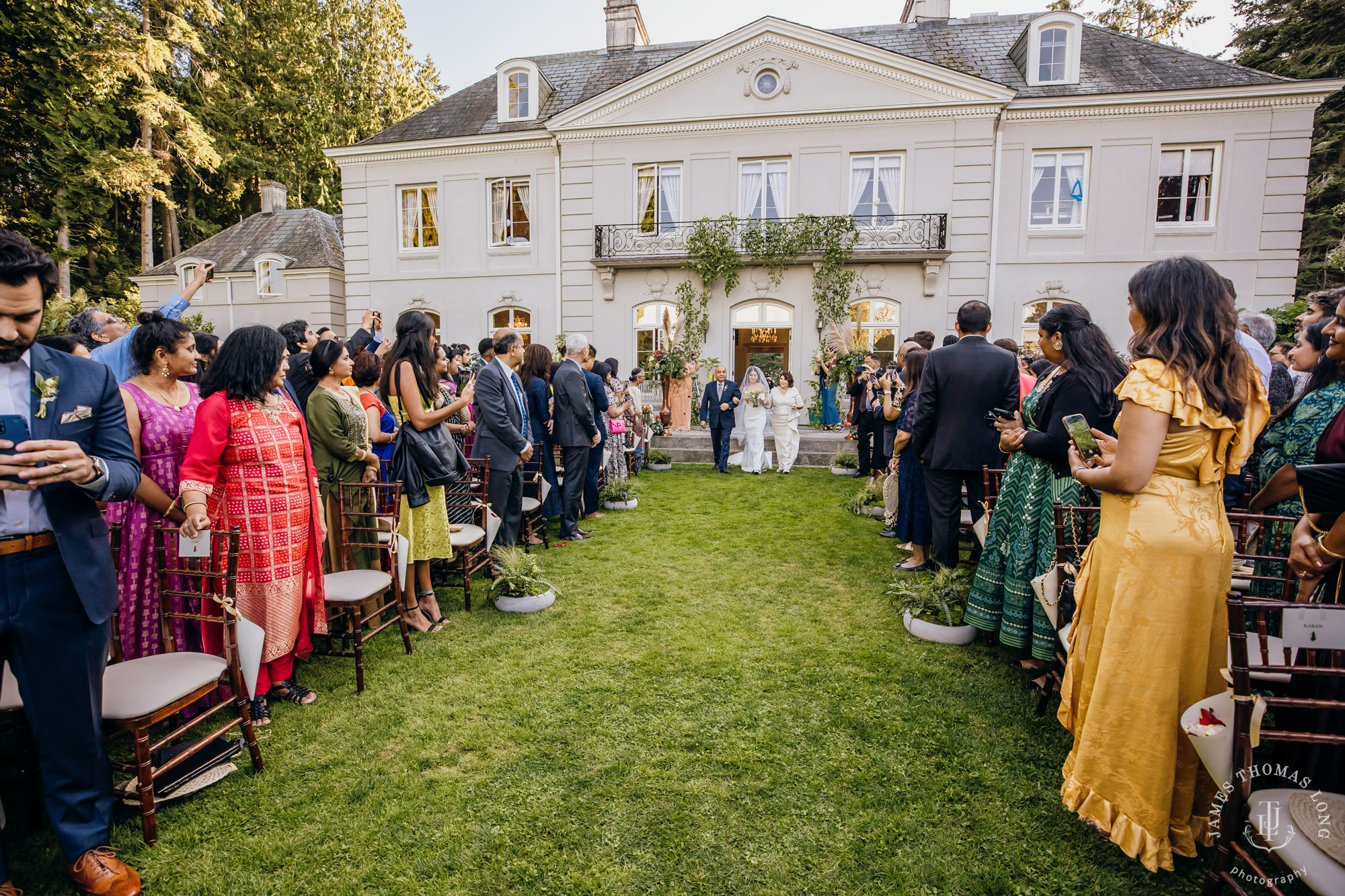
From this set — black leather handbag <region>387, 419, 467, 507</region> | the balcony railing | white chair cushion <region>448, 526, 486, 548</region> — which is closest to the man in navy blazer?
black leather handbag <region>387, 419, 467, 507</region>

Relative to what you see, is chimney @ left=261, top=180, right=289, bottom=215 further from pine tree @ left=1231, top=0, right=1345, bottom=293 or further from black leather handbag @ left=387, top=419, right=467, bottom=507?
pine tree @ left=1231, top=0, right=1345, bottom=293

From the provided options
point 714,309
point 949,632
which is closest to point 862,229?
point 714,309

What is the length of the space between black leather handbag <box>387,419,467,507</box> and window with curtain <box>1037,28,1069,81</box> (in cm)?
1662

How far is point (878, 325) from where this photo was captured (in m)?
15.5

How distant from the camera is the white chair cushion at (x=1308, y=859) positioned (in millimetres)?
1560

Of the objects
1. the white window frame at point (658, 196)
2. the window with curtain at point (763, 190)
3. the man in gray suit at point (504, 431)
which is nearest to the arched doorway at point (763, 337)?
the window with curtain at point (763, 190)

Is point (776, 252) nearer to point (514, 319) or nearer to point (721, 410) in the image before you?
point (721, 410)

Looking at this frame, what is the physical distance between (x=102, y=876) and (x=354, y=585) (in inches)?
68.7

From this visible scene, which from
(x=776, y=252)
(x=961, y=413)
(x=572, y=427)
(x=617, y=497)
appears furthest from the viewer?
(x=776, y=252)

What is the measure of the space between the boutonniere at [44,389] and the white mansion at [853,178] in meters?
14.6

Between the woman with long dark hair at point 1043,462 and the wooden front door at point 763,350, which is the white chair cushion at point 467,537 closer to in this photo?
the woman with long dark hair at point 1043,462

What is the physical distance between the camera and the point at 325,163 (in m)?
26.1

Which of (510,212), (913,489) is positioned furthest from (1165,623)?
(510,212)

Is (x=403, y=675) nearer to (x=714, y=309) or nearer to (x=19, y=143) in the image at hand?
(x=714, y=309)
